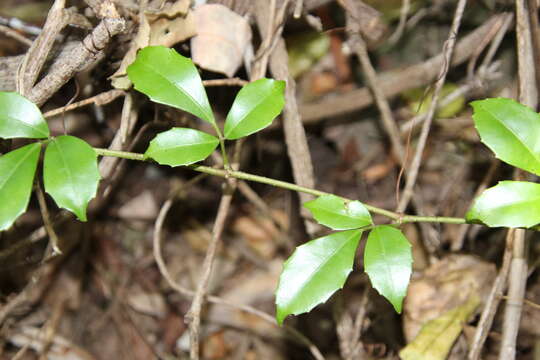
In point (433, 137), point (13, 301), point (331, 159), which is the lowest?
point (13, 301)

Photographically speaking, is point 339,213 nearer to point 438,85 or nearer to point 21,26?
point 438,85

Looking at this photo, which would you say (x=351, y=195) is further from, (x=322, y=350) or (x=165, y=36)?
(x=165, y=36)

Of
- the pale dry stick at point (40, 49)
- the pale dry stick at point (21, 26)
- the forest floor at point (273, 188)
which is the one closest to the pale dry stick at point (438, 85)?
the forest floor at point (273, 188)

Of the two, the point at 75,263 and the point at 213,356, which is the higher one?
the point at 75,263

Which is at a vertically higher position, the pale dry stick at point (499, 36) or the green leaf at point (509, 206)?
the pale dry stick at point (499, 36)

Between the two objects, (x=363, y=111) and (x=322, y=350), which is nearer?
(x=322, y=350)

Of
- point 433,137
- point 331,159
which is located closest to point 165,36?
point 331,159

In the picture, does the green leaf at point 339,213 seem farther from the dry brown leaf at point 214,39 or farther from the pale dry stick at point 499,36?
the pale dry stick at point 499,36
